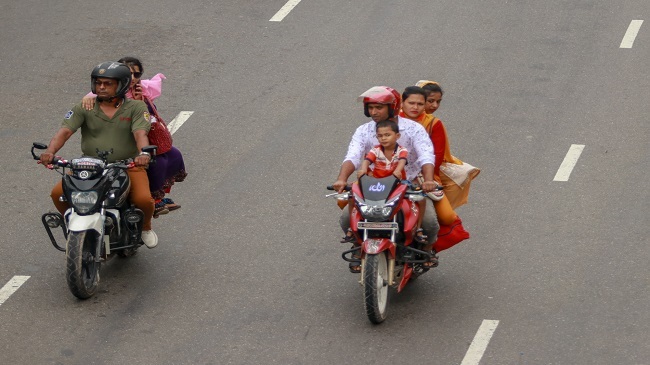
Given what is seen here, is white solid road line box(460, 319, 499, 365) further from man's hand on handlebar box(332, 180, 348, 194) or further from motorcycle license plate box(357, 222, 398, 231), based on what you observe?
man's hand on handlebar box(332, 180, 348, 194)


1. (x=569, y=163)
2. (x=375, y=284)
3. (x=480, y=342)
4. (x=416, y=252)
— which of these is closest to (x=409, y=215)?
(x=416, y=252)

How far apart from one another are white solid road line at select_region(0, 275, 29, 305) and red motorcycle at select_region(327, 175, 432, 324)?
286cm

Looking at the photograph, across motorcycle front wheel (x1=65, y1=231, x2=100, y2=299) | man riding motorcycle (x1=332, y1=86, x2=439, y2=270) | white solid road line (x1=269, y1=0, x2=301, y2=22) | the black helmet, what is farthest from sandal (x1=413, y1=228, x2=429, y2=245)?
white solid road line (x1=269, y1=0, x2=301, y2=22)

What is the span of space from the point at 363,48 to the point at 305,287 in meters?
6.70

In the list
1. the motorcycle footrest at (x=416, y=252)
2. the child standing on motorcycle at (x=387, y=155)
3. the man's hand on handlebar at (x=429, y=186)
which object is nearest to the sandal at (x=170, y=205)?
the child standing on motorcycle at (x=387, y=155)

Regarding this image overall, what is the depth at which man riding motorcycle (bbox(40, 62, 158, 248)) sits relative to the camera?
11.4m

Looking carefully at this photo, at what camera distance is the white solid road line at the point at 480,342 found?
10.1 metres

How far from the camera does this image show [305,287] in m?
11.5

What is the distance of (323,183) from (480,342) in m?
3.94

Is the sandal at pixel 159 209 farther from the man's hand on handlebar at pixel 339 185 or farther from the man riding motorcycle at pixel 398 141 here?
the man's hand on handlebar at pixel 339 185

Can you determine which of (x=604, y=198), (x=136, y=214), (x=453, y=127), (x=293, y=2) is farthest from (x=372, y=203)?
(x=293, y=2)

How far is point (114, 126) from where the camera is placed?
11.5 meters

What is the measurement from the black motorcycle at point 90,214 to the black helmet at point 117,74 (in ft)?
1.73

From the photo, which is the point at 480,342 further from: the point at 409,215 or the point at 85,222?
the point at 85,222
